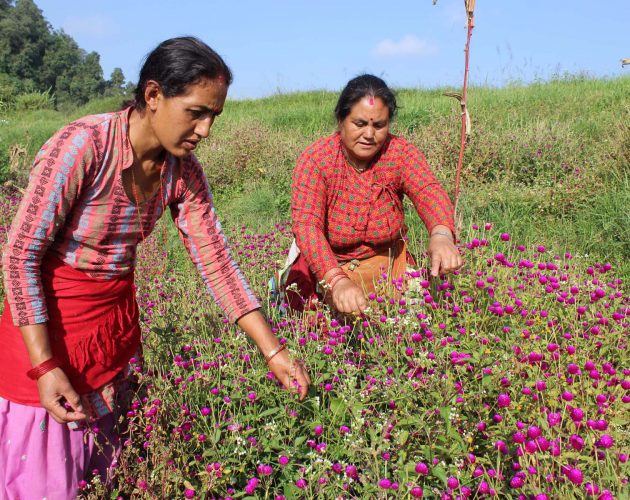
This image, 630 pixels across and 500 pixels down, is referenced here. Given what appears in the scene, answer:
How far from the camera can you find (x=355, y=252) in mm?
3273

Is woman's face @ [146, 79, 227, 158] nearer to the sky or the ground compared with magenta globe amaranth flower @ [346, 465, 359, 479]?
nearer to the sky

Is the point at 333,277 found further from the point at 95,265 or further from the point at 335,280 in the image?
the point at 95,265

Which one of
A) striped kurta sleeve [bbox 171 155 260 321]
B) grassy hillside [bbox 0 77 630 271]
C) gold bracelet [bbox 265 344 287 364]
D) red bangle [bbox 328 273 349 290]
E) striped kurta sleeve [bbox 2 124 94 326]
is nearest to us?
striped kurta sleeve [bbox 2 124 94 326]

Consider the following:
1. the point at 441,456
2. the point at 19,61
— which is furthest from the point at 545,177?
the point at 19,61

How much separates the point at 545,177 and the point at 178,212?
437 centimetres

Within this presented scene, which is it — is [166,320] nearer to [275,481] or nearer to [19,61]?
[275,481]

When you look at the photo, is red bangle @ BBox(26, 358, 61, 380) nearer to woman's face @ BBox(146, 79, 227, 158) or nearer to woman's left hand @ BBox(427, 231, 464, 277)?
woman's face @ BBox(146, 79, 227, 158)

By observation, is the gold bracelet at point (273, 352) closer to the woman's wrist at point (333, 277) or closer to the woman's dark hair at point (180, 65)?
the woman's wrist at point (333, 277)

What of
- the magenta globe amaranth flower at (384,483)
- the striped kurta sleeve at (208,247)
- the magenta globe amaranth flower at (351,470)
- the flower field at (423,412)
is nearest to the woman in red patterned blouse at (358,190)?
the flower field at (423,412)

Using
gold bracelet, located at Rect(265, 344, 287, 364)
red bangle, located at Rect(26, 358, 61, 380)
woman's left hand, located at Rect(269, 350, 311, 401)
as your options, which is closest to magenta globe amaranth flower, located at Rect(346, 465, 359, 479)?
woman's left hand, located at Rect(269, 350, 311, 401)

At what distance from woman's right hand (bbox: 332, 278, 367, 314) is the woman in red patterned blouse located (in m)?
0.30

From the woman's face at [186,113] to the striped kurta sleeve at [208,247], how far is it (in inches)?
11.3

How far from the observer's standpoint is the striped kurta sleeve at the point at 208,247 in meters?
2.09

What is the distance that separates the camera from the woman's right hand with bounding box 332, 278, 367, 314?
2281 mm
